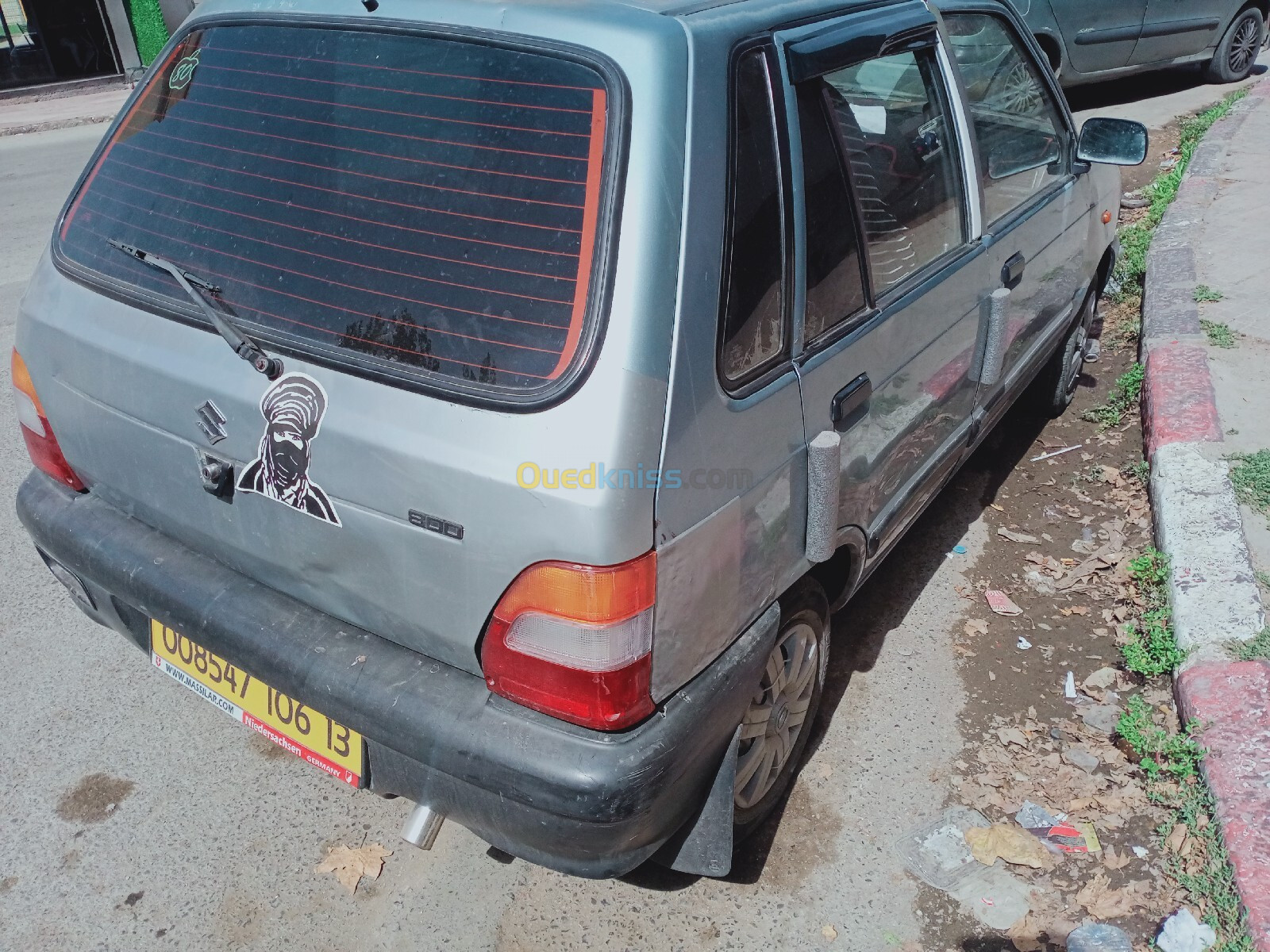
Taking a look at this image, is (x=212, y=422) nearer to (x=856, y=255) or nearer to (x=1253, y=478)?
(x=856, y=255)

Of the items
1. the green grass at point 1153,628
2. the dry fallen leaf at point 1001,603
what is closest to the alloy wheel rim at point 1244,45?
the green grass at point 1153,628

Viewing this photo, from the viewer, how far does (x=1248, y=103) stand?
9102 mm

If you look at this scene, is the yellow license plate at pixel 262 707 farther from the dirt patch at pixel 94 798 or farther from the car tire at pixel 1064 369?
the car tire at pixel 1064 369

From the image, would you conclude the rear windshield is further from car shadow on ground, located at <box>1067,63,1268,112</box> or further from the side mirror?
car shadow on ground, located at <box>1067,63,1268,112</box>

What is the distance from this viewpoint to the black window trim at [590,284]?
1.80 metres

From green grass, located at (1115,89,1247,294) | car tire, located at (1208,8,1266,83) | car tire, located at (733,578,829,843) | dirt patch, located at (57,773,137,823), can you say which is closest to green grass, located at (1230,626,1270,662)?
car tire, located at (733,578,829,843)

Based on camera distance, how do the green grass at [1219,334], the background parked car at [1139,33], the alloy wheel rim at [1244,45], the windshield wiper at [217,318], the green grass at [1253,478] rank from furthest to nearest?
the alloy wheel rim at [1244,45], the background parked car at [1139,33], the green grass at [1219,334], the green grass at [1253,478], the windshield wiper at [217,318]

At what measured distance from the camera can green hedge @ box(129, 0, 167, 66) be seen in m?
15.0

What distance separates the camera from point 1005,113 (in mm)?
3438

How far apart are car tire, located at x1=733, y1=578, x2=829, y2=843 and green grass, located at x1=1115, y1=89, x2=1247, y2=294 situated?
14.2 ft

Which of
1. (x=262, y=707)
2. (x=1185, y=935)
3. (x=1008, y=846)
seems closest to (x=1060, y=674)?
(x=1008, y=846)

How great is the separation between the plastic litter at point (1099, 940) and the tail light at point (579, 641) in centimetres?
130

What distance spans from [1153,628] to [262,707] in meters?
2.76

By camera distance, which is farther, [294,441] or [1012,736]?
[1012,736]
